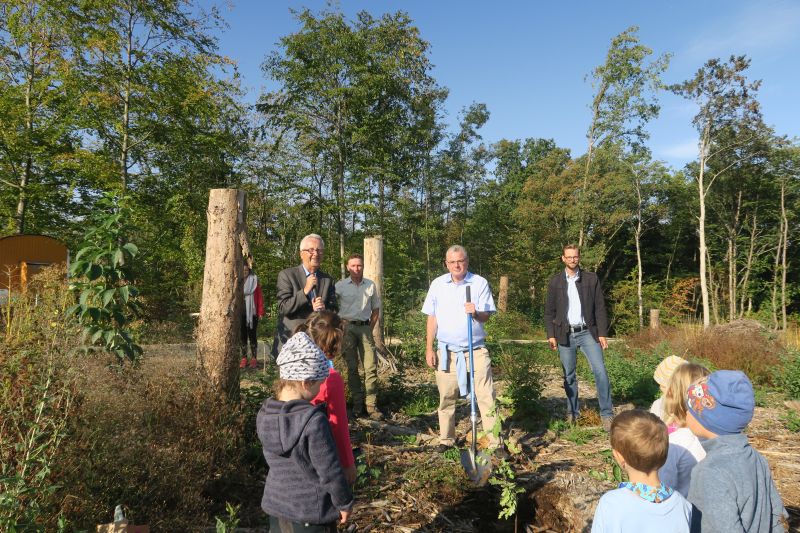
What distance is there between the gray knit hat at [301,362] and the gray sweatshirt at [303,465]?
0.36ft

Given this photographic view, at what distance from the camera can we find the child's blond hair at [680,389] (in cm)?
252

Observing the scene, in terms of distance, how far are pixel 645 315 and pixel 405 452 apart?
2526 cm

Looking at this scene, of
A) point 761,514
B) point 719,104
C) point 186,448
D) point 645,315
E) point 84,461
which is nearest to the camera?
point 761,514

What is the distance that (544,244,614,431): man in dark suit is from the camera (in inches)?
210

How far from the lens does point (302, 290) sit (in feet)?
15.9

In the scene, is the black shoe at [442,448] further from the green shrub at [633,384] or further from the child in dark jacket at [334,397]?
the green shrub at [633,384]

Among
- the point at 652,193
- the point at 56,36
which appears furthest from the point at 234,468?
the point at 652,193

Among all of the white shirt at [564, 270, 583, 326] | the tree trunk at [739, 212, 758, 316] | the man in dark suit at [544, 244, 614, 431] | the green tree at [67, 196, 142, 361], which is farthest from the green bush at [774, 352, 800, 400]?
the tree trunk at [739, 212, 758, 316]

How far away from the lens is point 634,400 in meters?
6.98

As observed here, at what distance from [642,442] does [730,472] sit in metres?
0.35

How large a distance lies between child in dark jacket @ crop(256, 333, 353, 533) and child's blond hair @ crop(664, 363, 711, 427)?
5.60 feet

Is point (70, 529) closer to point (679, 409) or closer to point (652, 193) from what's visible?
point (679, 409)

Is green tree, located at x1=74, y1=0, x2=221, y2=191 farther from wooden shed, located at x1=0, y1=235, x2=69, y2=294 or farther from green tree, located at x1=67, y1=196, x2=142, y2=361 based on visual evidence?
green tree, located at x1=67, y1=196, x2=142, y2=361

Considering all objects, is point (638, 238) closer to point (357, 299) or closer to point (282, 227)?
point (282, 227)
